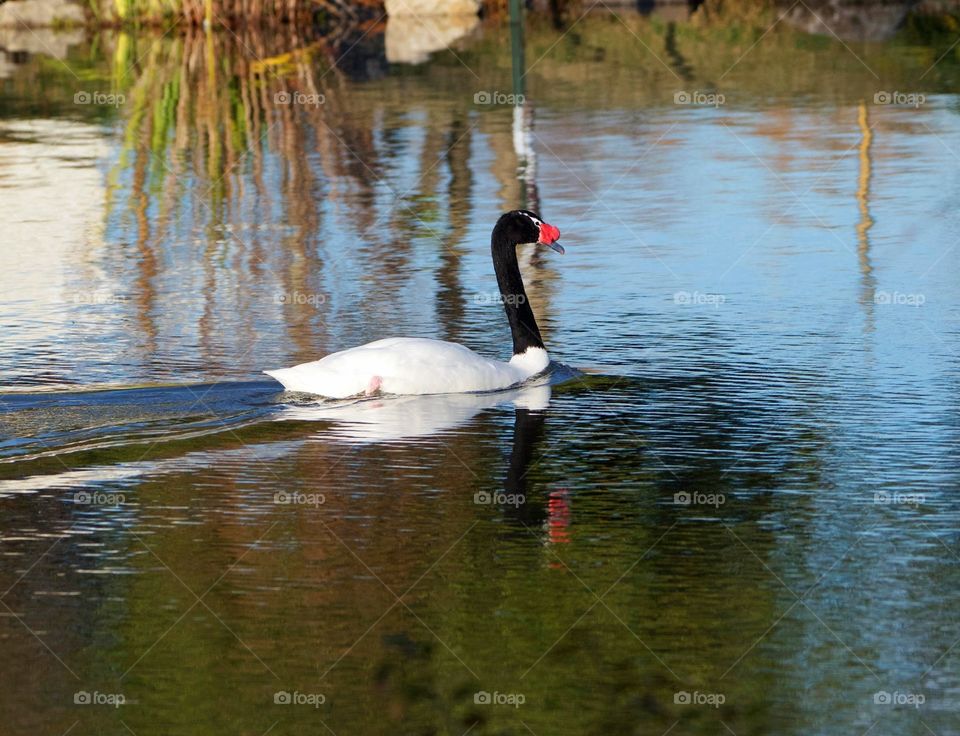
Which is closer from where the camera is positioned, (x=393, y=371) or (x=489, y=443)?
(x=489, y=443)

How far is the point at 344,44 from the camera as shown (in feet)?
108

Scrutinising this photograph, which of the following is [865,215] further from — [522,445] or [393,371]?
[522,445]

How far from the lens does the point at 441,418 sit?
9789mm

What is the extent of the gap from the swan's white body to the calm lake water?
0.38 feet

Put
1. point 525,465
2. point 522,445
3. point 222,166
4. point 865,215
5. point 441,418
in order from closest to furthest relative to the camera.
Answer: point 525,465
point 522,445
point 441,418
point 865,215
point 222,166

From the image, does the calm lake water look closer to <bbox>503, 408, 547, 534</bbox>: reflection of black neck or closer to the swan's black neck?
<bbox>503, 408, 547, 534</bbox>: reflection of black neck

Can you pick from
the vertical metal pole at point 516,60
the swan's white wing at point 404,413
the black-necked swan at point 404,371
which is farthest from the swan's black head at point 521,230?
the vertical metal pole at point 516,60

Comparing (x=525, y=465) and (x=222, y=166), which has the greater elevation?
(x=222, y=166)

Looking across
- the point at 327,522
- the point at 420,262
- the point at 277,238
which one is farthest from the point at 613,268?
the point at 327,522

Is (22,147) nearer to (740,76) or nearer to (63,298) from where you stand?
(63,298)

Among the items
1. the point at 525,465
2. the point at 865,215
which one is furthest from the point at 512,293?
the point at 865,215

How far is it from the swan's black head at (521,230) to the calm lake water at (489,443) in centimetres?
71

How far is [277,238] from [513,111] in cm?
787

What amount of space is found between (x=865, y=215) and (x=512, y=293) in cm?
535
